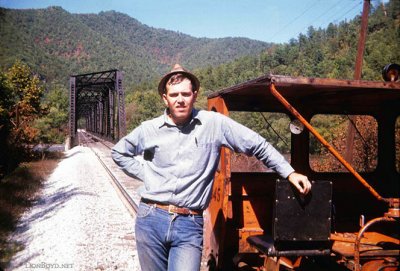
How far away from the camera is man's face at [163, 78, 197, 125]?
261 centimetres

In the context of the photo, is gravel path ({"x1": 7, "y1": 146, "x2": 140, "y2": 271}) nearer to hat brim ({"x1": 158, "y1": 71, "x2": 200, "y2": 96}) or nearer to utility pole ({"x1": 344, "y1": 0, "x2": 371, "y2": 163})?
hat brim ({"x1": 158, "y1": 71, "x2": 200, "y2": 96})

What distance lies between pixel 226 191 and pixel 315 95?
1.63 meters

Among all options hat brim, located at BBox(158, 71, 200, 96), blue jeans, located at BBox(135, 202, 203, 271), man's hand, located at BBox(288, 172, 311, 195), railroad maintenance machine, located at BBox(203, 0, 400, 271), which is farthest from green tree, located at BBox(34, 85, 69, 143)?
man's hand, located at BBox(288, 172, 311, 195)

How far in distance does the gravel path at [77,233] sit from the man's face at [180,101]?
10.9ft

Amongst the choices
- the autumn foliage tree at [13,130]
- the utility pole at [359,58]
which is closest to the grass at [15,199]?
the autumn foliage tree at [13,130]

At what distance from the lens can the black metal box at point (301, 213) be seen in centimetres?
305

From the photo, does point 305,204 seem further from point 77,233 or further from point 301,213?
point 77,233

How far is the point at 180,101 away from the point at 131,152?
617mm

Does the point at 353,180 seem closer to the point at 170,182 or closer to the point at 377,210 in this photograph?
the point at 377,210

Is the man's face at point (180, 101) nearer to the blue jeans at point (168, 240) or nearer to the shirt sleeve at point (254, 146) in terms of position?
the shirt sleeve at point (254, 146)

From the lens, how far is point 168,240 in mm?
2537

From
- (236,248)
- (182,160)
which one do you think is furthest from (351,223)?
(182,160)

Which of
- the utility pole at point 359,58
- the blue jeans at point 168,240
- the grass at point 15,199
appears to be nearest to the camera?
the blue jeans at point 168,240

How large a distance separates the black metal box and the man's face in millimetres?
1050
